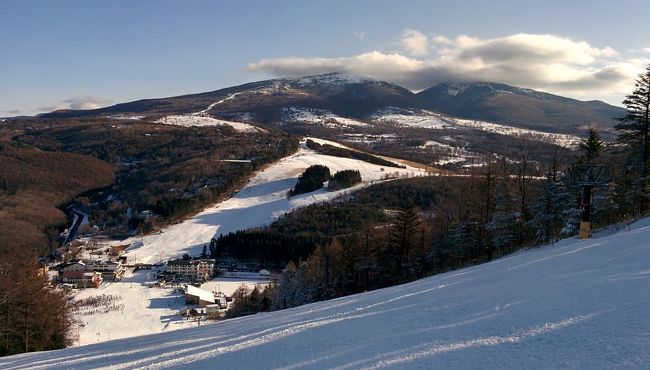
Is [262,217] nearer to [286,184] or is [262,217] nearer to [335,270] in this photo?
[286,184]

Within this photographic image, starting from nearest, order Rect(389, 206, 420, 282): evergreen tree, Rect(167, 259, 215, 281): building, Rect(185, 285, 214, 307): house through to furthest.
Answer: Rect(389, 206, 420, 282): evergreen tree < Rect(185, 285, 214, 307): house < Rect(167, 259, 215, 281): building

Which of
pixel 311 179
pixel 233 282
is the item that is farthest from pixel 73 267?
pixel 311 179

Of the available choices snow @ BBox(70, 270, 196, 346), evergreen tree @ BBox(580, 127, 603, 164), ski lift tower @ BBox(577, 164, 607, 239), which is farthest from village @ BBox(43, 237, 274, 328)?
ski lift tower @ BBox(577, 164, 607, 239)

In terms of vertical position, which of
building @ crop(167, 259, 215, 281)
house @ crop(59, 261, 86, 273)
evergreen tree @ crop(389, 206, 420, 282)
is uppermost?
evergreen tree @ crop(389, 206, 420, 282)

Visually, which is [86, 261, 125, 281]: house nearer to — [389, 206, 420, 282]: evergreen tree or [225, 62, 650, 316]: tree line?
[225, 62, 650, 316]: tree line

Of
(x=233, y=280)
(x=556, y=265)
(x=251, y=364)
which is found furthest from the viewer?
(x=233, y=280)

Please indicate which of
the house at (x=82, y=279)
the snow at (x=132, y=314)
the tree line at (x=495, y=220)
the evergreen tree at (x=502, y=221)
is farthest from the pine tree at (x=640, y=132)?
the house at (x=82, y=279)

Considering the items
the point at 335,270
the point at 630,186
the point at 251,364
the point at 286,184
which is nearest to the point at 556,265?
the point at 251,364
